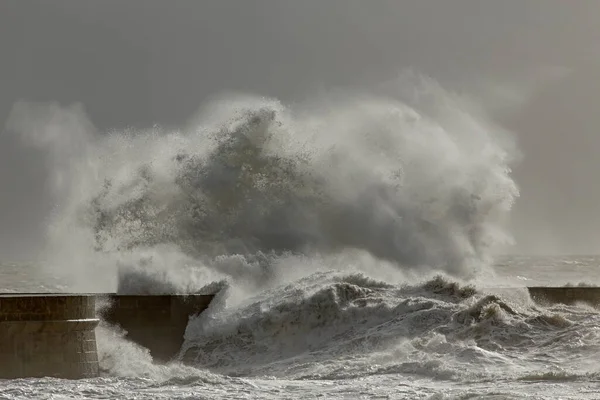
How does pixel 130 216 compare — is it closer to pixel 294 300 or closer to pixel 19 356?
pixel 294 300

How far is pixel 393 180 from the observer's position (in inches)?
883

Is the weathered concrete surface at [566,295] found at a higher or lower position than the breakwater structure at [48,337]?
higher

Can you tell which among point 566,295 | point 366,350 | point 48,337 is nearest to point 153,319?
point 366,350

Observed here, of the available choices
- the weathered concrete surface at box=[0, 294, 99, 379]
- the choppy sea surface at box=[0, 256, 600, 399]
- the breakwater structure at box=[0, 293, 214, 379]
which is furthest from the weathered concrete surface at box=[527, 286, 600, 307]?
the weathered concrete surface at box=[0, 294, 99, 379]

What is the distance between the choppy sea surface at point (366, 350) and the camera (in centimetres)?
1163

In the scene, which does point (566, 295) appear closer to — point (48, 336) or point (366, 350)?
point (366, 350)

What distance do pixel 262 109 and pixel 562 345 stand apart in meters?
9.83

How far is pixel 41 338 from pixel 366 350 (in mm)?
4186

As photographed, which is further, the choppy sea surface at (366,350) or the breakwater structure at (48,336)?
the breakwater structure at (48,336)

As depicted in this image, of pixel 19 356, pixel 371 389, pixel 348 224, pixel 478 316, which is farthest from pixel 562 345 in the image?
pixel 348 224

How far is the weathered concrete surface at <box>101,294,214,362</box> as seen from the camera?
15.0 meters

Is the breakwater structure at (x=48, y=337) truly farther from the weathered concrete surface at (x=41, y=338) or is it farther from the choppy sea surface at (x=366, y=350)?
the choppy sea surface at (x=366, y=350)

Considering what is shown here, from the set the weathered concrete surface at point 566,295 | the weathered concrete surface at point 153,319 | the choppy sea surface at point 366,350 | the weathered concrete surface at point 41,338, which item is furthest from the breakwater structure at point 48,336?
the weathered concrete surface at point 566,295

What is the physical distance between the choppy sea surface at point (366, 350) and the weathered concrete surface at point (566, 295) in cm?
39
